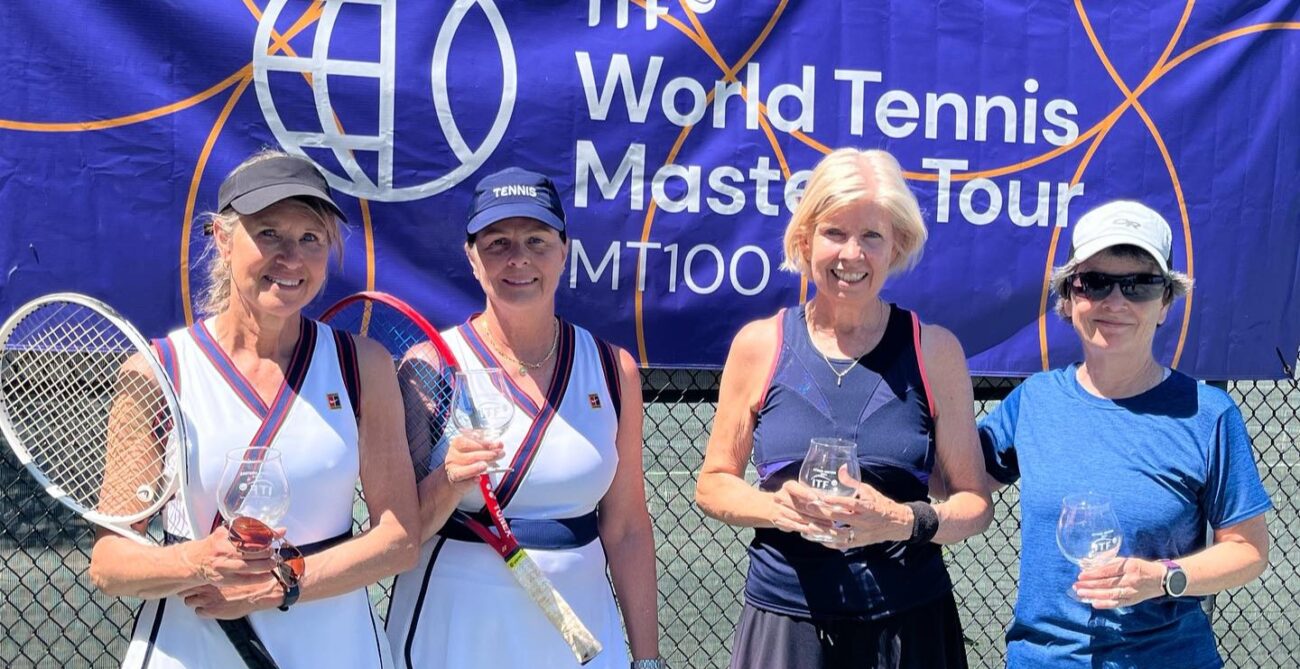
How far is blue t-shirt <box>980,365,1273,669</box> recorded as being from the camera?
2.88m

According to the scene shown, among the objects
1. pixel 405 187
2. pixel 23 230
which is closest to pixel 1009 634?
pixel 405 187

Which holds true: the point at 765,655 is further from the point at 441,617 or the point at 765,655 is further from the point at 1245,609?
the point at 1245,609

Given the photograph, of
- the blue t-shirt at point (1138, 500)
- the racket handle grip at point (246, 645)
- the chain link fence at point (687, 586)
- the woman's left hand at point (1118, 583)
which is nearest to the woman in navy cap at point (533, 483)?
the racket handle grip at point (246, 645)

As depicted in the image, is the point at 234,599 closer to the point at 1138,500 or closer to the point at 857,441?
the point at 857,441

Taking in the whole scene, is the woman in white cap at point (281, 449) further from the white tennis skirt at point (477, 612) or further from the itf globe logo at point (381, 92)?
the itf globe logo at point (381, 92)

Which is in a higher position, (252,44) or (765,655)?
(252,44)

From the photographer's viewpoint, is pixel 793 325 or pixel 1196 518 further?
pixel 793 325

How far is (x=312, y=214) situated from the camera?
9.17ft

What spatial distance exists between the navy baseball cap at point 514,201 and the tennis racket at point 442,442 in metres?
0.27

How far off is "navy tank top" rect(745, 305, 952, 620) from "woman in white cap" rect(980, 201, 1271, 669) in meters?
0.26

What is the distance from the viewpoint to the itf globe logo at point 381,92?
157 inches

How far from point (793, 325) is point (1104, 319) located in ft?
2.33

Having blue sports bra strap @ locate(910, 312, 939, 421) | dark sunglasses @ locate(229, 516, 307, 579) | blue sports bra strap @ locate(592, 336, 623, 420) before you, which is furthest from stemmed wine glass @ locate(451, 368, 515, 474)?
blue sports bra strap @ locate(910, 312, 939, 421)

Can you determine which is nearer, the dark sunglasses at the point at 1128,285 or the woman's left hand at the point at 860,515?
the woman's left hand at the point at 860,515
